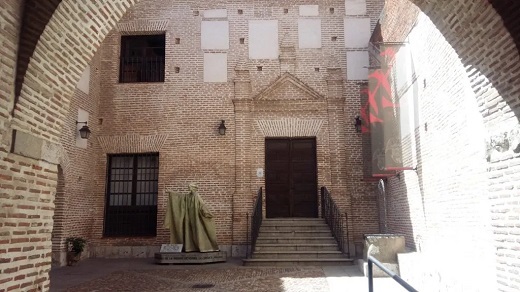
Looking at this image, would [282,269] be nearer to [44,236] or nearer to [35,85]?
[44,236]

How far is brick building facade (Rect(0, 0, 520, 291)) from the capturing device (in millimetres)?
4031

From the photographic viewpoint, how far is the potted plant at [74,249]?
9.98 m

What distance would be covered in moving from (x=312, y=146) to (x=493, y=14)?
7961 mm

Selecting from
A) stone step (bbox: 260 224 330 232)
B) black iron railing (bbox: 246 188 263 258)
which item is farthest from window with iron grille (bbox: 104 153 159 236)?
stone step (bbox: 260 224 330 232)

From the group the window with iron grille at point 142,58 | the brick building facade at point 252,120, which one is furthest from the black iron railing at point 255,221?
the window with iron grille at point 142,58

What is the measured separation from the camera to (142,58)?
1238 centimetres

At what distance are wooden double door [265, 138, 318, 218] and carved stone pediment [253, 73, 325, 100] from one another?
1179mm

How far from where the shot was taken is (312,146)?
1174cm

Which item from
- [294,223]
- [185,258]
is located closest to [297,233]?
[294,223]

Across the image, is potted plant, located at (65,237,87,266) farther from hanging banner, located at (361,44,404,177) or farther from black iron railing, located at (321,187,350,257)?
hanging banner, located at (361,44,404,177)

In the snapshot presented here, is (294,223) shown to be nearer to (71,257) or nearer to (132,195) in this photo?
(132,195)

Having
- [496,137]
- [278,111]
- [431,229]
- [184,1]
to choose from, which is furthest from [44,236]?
[184,1]

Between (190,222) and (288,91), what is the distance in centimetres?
443

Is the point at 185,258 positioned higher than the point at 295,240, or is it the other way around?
the point at 295,240
